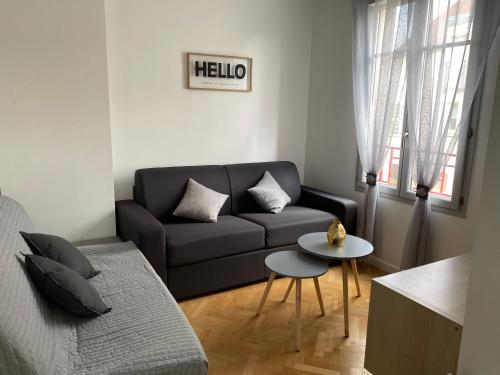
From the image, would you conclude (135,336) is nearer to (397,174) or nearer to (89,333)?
(89,333)

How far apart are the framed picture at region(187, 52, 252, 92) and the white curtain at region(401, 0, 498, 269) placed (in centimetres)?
152

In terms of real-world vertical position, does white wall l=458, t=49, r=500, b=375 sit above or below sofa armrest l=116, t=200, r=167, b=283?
above

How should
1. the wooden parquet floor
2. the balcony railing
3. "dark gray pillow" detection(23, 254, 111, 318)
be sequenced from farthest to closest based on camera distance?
the balcony railing → the wooden parquet floor → "dark gray pillow" detection(23, 254, 111, 318)

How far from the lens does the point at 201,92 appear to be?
361 cm

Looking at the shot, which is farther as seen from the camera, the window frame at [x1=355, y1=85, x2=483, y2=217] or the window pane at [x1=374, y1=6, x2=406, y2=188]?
the window pane at [x1=374, y1=6, x2=406, y2=188]

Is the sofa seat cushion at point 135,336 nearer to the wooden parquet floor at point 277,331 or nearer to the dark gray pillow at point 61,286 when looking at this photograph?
the dark gray pillow at point 61,286

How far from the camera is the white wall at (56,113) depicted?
2572mm

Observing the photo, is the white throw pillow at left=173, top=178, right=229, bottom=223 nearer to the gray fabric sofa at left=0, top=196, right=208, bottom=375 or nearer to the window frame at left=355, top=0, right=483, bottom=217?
the gray fabric sofa at left=0, top=196, right=208, bottom=375

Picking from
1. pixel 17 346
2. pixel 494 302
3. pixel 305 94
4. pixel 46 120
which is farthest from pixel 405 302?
pixel 305 94

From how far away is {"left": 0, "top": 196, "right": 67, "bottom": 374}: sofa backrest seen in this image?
4.09 ft

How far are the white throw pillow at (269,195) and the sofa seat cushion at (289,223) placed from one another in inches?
3.1

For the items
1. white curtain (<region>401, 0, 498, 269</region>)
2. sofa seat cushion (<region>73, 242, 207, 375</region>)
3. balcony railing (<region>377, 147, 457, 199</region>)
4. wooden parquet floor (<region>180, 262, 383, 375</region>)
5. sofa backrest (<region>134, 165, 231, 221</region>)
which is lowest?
wooden parquet floor (<region>180, 262, 383, 375</region>)

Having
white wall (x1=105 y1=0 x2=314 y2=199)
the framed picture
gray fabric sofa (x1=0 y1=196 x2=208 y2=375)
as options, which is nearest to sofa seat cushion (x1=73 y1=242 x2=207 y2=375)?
gray fabric sofa (x1=0 y1=196 x2=208 y2=375)

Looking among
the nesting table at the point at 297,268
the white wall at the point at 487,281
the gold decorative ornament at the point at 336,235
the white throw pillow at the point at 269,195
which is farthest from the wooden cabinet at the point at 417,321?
the white throw pillow at the point at 269,195
